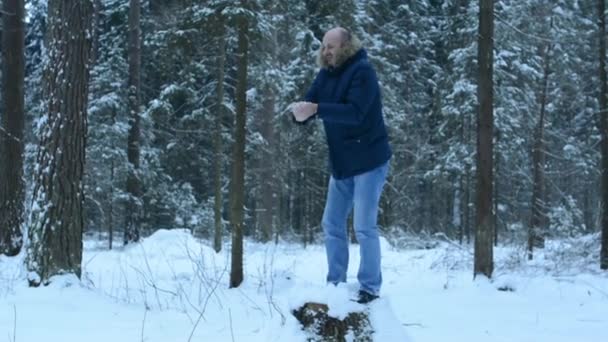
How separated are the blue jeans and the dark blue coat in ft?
0.32

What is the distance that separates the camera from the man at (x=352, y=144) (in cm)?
384

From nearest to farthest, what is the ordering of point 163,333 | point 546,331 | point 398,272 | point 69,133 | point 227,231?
point 163,333, point 546,331, point 69,133, point 398,272, point 227,231

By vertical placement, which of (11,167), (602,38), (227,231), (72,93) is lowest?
(227,231)

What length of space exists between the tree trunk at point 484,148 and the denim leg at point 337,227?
173 inches

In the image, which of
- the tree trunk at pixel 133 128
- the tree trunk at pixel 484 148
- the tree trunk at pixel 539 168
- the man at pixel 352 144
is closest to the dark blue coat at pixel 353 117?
the man at pixel 352 144

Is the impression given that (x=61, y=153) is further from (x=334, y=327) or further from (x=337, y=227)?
(x=334, y=327)

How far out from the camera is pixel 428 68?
2280 centimetres

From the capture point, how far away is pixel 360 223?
4.01 metres

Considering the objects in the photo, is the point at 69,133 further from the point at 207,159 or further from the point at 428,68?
the point at 428,68

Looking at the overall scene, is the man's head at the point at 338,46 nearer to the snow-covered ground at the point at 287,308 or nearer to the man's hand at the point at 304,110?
the man's hand at the point at 304,110

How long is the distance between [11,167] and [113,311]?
18.8 ft

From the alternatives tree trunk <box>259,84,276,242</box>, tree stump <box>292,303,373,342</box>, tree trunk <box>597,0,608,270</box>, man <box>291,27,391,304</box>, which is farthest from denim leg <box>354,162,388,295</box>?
tree trunk <box>259,84,276,242</box>

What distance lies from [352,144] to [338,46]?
69cm

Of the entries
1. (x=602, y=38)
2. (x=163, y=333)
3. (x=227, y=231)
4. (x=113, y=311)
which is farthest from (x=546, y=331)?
(x=227, y=231)
